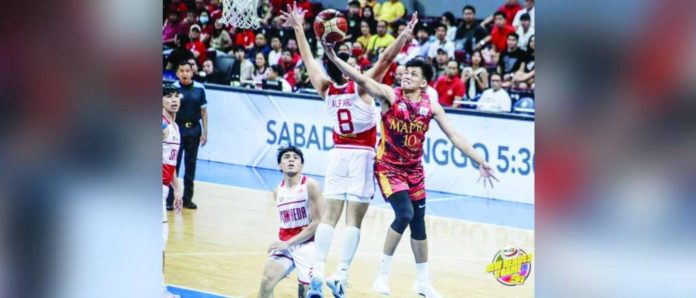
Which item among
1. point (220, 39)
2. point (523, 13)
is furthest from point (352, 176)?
point (220, 39)

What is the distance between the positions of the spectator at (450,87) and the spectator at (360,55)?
1077 millimetres

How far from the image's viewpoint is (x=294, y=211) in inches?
286

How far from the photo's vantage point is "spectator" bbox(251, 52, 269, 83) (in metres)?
14.3

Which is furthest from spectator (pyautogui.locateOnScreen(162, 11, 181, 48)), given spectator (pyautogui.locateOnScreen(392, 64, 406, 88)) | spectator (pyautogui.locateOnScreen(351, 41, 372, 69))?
spectator (pyautogui.locateOnScreen(392, 64, 406, 88))

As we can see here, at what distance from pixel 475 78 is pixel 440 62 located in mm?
576

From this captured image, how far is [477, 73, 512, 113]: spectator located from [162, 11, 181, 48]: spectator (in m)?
5.53

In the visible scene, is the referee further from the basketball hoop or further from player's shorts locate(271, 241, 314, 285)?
player's shorts locate(271, 241, 314, 285)

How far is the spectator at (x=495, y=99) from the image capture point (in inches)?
474

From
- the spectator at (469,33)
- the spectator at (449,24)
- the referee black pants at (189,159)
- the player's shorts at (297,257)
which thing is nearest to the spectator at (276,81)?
the referee black pants at (189,159)

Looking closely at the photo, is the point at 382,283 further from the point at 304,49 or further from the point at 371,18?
the point at 371,18

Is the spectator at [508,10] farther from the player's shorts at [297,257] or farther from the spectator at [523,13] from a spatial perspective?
the player's shorts at [297,257]
